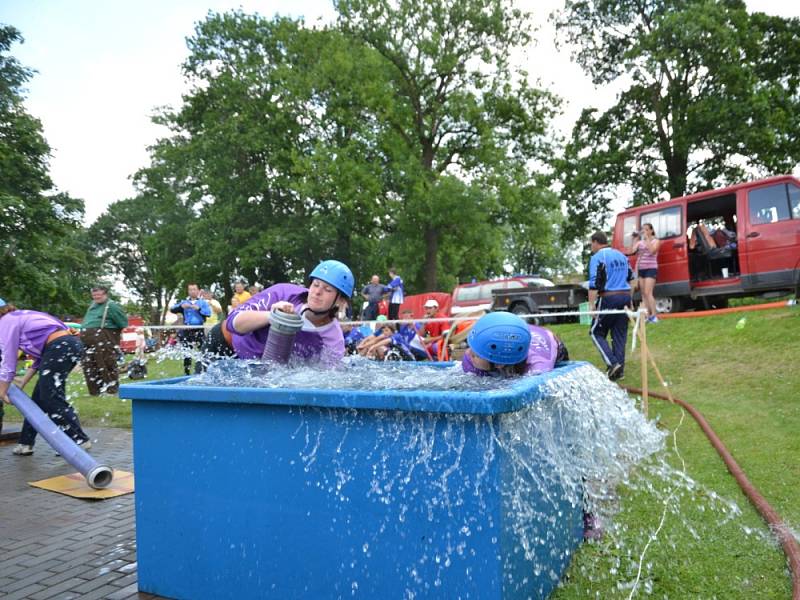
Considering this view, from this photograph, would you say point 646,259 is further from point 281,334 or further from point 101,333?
point 101,333

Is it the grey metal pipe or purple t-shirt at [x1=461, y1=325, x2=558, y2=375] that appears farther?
the grey metal pipe

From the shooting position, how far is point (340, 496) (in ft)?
8.73

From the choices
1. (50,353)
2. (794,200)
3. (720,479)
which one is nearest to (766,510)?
(720,479)

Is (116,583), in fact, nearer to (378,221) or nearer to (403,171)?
(403,171)

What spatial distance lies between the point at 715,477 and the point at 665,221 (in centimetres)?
978

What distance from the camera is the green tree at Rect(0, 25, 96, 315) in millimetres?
25062

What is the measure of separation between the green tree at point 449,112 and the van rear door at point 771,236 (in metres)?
16.7

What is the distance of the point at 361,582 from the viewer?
8.64ft

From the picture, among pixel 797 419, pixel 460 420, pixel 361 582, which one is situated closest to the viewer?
pixel 460 420

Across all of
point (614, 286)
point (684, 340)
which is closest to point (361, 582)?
point (614, 286)

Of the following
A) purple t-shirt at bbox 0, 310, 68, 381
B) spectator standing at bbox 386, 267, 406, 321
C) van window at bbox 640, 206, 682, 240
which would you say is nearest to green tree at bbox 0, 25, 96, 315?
spectator standing at bbox 386, 267, 406, 321

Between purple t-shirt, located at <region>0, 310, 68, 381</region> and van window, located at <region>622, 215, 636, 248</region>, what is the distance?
11.6 meters

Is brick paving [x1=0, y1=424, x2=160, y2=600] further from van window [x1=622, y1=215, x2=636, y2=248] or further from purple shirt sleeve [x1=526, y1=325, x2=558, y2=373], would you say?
van window [x1=622, y1=215, x2=636, y2=248]

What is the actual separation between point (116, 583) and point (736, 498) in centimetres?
393
